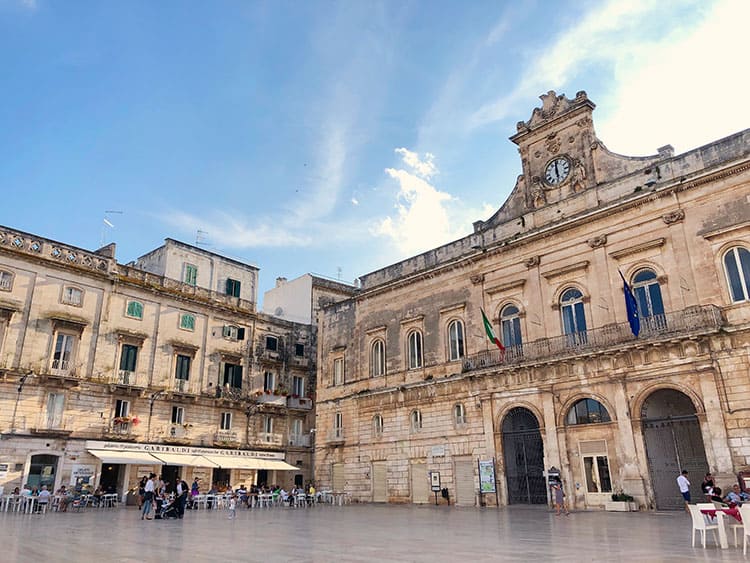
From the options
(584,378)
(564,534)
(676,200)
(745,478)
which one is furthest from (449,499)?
(676,200)

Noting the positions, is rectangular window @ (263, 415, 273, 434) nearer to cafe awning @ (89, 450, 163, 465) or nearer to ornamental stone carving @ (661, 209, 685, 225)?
cafe awning @ (89, 450, 163, 465)

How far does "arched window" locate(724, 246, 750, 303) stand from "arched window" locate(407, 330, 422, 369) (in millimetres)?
12828

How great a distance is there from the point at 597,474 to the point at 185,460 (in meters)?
18.0

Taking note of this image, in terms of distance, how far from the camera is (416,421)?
26031 millimetres

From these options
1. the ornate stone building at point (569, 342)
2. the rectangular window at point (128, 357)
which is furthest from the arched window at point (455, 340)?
the rectangular window at point (128, 357)

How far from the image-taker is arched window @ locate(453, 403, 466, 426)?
24.2 m

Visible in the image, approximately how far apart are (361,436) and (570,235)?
1350 centimetres

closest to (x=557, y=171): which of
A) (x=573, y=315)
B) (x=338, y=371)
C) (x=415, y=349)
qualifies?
(x=573, y=315)

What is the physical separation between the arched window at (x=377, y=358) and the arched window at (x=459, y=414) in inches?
191

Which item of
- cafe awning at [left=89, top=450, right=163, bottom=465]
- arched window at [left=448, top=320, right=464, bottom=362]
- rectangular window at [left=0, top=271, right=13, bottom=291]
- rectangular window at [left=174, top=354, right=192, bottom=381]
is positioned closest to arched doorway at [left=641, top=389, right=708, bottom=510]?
arched window at [left=448, top=320, right=464, bottom=362]

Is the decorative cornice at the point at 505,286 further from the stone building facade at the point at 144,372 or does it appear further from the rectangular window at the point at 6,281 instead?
the rectangular window at the point at 6,281

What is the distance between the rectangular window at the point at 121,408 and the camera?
88.4 ft

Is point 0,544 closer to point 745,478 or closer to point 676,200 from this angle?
point 745,478

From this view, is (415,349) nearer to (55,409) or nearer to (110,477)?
(110,477)
